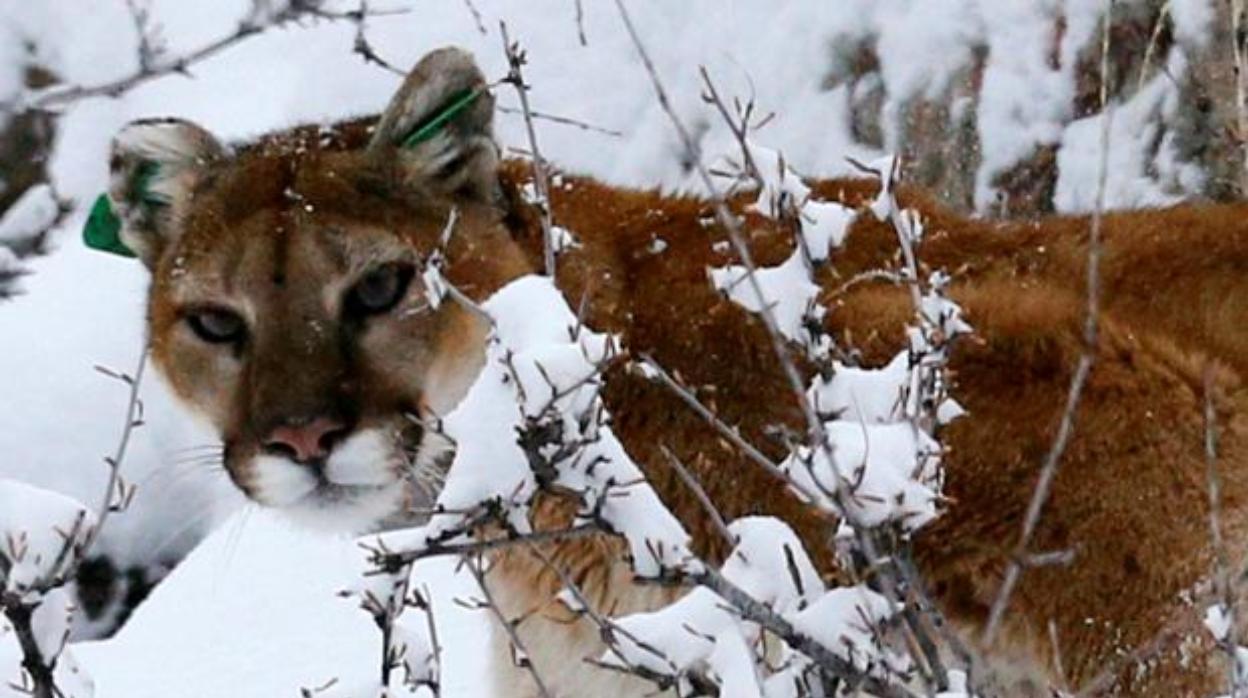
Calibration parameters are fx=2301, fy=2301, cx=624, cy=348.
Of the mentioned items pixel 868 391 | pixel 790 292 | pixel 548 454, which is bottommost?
pixel 548 454

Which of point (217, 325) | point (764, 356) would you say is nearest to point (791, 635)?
point (764, 356)

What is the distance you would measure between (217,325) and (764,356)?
3.56 feet

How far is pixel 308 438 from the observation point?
13.7ft

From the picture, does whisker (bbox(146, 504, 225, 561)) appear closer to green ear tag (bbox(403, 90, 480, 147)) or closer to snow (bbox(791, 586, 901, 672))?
green ear tag (bbox(403, 90, 480, 147))

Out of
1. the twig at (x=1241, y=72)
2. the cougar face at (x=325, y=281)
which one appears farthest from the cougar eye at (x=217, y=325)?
the twig at (x=1241, y=72)

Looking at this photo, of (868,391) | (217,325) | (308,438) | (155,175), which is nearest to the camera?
(868,391)

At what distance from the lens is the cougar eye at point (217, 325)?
14.7 feet

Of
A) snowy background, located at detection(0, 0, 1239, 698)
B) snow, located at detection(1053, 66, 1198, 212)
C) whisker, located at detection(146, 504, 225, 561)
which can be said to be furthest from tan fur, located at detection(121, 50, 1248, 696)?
whisker, located at detection(146, 504, 225, 561)

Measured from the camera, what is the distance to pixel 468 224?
4586mm

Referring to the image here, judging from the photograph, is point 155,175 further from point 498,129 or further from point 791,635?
point 791,635

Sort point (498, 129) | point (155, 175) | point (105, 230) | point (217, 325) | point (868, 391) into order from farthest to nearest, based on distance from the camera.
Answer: point (498, 129) < point (105, 230) < point (155, 175) < point (217, 325) < point (868, 391)

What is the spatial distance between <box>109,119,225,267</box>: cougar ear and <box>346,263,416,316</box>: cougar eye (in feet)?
1.70

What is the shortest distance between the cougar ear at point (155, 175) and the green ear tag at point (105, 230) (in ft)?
0.14

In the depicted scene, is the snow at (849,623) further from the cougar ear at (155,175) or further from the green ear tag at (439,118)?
the cougar ear at (155,175)
